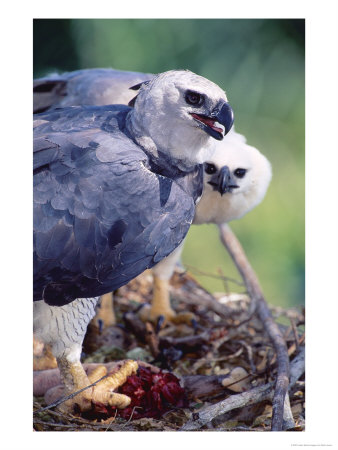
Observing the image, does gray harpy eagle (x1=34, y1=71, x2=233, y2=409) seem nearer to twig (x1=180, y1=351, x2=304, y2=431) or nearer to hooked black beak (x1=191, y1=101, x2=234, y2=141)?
hooked black beak (x1=191, y1=101, x2=234, y2=141)

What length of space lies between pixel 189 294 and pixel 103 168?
53.9 inches

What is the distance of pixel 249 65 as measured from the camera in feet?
8.05

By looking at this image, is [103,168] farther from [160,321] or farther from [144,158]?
[160,321]

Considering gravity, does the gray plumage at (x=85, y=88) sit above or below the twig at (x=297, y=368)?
above

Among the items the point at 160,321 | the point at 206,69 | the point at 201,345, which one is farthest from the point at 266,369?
the point at 206,69

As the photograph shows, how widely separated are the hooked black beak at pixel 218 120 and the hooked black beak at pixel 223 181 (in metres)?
0.60

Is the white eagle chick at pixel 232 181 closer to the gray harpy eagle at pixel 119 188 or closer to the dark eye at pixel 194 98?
the gray harpy eagle at pixel 119 188

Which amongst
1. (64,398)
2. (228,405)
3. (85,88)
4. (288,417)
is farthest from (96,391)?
(85,88)

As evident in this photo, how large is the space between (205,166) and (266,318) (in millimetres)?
729

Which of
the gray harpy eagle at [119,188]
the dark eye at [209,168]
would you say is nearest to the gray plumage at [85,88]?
the dark eye at [209,168]

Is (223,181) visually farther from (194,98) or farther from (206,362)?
(206,362)

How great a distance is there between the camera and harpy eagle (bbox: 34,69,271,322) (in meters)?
2.50

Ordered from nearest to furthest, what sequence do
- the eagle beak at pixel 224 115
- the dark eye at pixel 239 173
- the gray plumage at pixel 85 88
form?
the eagle beak at pixel 224 115
the dark eye at pixel 239 173
the gray plumage at pixel 85 88

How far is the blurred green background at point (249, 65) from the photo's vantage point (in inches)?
84.6
